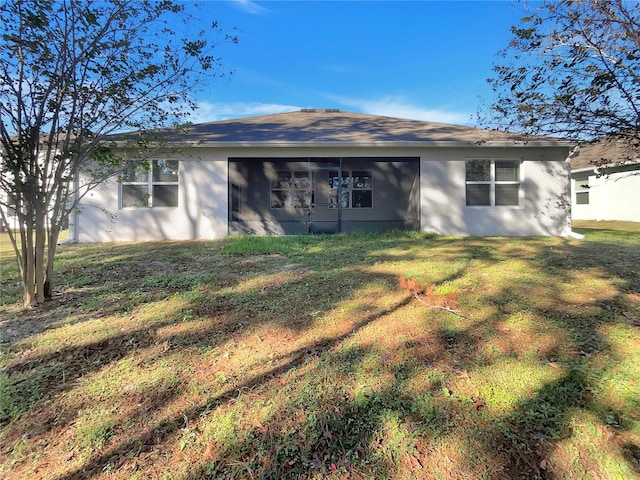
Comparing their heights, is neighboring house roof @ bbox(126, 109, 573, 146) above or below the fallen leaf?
above

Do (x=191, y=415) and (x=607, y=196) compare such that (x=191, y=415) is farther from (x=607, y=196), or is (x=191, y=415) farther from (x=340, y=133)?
(x=607, y=196)

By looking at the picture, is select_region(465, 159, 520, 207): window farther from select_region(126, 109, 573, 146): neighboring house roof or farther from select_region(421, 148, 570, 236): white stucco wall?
select_region(126, 109, 573, 146): neighboring house roof

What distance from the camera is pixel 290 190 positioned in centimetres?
1376

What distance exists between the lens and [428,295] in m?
4.19

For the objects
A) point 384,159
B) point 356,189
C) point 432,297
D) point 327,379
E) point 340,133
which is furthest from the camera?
point 356,189

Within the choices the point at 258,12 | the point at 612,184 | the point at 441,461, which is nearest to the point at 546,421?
the point at 441,461

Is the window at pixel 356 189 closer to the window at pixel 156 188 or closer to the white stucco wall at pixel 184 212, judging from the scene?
the white stucco wall at pixel 184 212

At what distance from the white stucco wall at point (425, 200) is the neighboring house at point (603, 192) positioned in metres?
6.05

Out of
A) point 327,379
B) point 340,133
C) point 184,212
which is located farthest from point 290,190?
point 327,379

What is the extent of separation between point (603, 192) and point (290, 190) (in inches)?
588

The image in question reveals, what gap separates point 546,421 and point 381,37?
10.8 metres

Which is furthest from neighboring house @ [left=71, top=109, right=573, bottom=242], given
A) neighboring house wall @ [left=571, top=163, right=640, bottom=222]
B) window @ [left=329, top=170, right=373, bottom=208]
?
neighboring house wall @ [left=571, top=163, right=640, bottom=222]

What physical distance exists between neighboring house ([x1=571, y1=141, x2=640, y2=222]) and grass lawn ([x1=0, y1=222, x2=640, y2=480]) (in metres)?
13.8

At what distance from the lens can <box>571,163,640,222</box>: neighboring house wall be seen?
14961 millimetres
